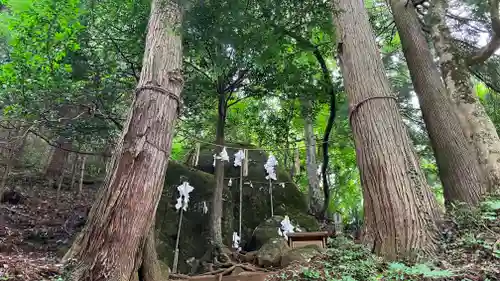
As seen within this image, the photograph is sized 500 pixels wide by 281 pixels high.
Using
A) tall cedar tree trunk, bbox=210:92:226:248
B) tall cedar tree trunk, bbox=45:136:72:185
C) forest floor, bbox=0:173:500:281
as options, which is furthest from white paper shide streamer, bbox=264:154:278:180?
forest floor, bbox=0:173:500:281

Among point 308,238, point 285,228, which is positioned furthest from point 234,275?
point 285,228

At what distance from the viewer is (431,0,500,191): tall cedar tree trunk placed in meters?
3.77

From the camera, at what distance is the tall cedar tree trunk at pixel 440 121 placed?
4.17 meters

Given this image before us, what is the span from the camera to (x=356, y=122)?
372 cm

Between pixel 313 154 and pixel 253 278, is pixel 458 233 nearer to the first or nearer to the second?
pixel 253 278

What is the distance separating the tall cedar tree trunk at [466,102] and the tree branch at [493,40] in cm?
14

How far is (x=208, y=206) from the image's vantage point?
797 cm

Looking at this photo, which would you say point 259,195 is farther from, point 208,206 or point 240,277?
point 240,277

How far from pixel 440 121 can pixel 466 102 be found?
0.79 metres

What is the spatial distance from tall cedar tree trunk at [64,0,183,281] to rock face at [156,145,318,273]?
3099mm

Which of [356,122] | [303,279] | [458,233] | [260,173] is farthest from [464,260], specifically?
[260,173]

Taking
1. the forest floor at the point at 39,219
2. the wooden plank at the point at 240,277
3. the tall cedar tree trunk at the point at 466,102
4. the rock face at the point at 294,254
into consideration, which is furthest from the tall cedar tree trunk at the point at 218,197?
the tall cedar tree trunk at the point at 466,102

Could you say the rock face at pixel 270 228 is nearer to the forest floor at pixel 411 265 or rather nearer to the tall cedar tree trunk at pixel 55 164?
the forest floor at pixel 411 265

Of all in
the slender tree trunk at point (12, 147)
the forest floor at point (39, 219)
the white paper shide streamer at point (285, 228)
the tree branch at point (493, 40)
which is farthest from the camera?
the white paper shide streamer at point (285, 228)
